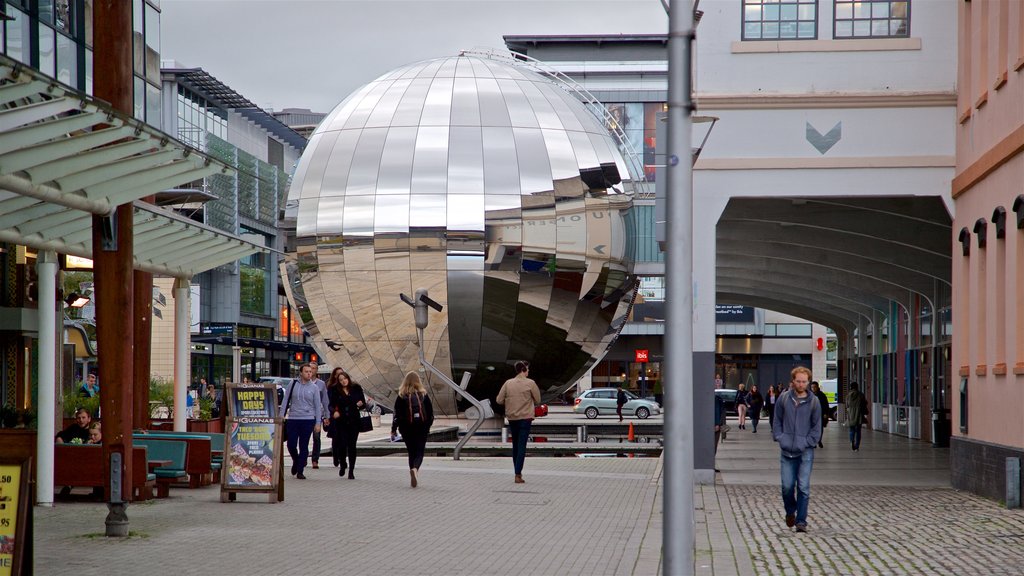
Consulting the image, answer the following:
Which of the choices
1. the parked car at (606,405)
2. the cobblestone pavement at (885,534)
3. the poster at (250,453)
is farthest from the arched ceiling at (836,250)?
the parked car at (606,405)

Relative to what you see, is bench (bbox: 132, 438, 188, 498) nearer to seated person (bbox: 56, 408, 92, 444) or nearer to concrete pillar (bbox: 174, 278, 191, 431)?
seated person (bbox: 56, 408, 92, 444)

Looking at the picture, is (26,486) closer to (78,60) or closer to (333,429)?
(333,429)

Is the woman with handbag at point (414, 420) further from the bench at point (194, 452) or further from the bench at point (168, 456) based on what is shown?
the bench at point (168, 456)

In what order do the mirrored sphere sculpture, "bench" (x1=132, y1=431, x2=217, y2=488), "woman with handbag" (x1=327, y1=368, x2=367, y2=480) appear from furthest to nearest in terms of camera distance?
1. the mirrored sphere sculpture
2. "woman with handbag" (x1=327, y1=368, x2=367, y2=480)
3. "bench" (x1=132, y1=431, x2=217, y2=488)

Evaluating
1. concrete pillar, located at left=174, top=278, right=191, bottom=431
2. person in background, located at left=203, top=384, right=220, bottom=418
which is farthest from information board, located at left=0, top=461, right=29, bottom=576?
person in background, located at left=203, top=384, right=220, bottom=418

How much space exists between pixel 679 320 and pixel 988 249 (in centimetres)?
1114

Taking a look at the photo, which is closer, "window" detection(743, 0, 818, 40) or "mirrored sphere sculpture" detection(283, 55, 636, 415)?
"window" detection(743, 0, 818, 40)

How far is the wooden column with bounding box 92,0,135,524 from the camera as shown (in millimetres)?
13180

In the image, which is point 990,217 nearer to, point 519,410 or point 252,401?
point 519,410

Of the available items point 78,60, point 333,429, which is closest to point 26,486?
point 333,429

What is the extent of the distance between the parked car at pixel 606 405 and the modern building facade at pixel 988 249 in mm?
40015

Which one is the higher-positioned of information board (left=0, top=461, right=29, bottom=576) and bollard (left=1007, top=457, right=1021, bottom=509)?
information board (left=0, top=461, right=29, bottom=576)

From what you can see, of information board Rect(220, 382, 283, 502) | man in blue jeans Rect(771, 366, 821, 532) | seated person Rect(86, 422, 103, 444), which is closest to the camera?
man in blue jeans Rect(771, 366, 821, 532)

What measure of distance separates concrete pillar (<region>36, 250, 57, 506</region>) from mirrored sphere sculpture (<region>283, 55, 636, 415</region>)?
1081 centimetres
